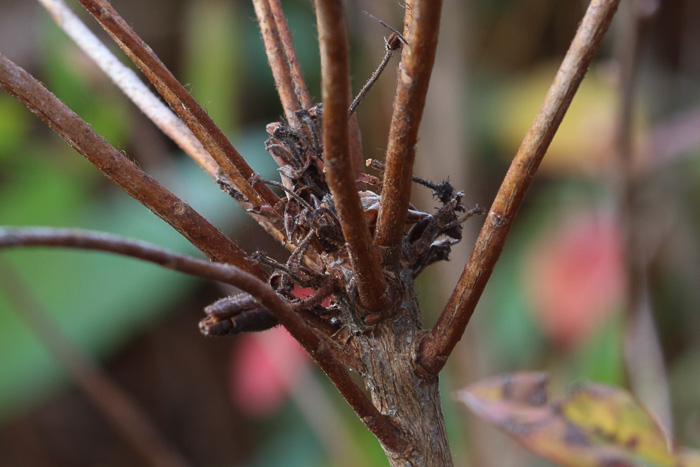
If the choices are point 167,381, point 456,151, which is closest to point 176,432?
point 167,381

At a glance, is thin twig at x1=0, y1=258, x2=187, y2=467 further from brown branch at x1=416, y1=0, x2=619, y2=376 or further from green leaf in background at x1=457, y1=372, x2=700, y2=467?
brown branch at x1=416, y1=0, x2=619, y2=376

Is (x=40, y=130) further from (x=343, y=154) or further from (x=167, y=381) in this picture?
(x=343, y=154)

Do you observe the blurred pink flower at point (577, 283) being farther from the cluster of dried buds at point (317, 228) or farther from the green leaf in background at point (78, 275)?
the cluster of dried buds at point (317, 228)

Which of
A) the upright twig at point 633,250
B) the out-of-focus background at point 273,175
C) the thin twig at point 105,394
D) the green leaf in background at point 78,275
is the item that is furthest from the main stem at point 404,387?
the green leaf in background at point 78,275

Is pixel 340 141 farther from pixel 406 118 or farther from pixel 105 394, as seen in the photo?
pixel 105 394

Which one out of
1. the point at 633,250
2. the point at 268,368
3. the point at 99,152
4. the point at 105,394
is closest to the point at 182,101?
the point at 99,152

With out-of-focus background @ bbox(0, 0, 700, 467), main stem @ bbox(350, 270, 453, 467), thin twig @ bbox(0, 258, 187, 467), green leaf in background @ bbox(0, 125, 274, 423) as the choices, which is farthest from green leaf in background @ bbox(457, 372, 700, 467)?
green leaf in background @ bbox(0, 125, 274, 423)
